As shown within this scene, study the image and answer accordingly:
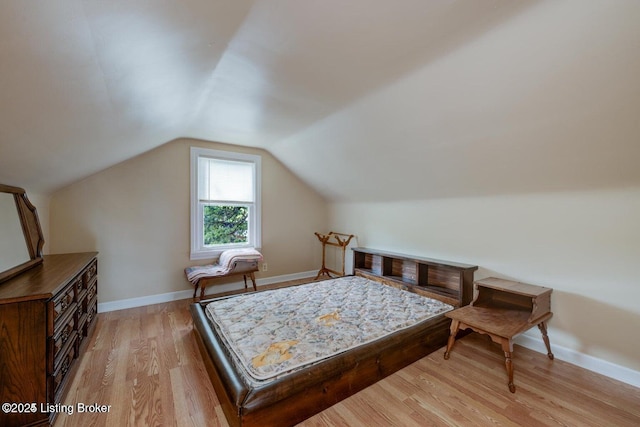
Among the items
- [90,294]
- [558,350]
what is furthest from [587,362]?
[90,294]

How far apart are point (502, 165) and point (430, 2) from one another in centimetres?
165

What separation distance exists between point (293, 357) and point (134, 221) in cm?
297

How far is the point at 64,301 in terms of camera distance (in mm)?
1848

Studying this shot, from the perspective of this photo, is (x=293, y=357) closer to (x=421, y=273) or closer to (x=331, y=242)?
(x=421, y=273)

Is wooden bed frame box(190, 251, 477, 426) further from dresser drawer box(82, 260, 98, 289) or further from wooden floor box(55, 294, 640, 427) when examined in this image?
dresser drawer box(82, 260, 98, 289)

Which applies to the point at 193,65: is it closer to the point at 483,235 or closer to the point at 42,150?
the point at 42,150

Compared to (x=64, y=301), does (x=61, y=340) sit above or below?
below

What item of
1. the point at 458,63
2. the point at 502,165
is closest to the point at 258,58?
the point at 458,63

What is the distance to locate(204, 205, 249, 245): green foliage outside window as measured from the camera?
13.3 ft

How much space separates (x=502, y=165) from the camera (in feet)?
7.80

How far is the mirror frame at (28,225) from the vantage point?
208cm

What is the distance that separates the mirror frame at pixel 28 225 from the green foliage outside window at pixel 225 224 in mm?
1808

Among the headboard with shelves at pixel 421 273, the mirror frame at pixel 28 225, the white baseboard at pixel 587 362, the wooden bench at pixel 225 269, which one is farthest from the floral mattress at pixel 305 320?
the mirror frame at pixel 28 225

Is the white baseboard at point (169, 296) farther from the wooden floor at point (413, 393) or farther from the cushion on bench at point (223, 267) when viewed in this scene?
the wooden floor at point (413, 393)
